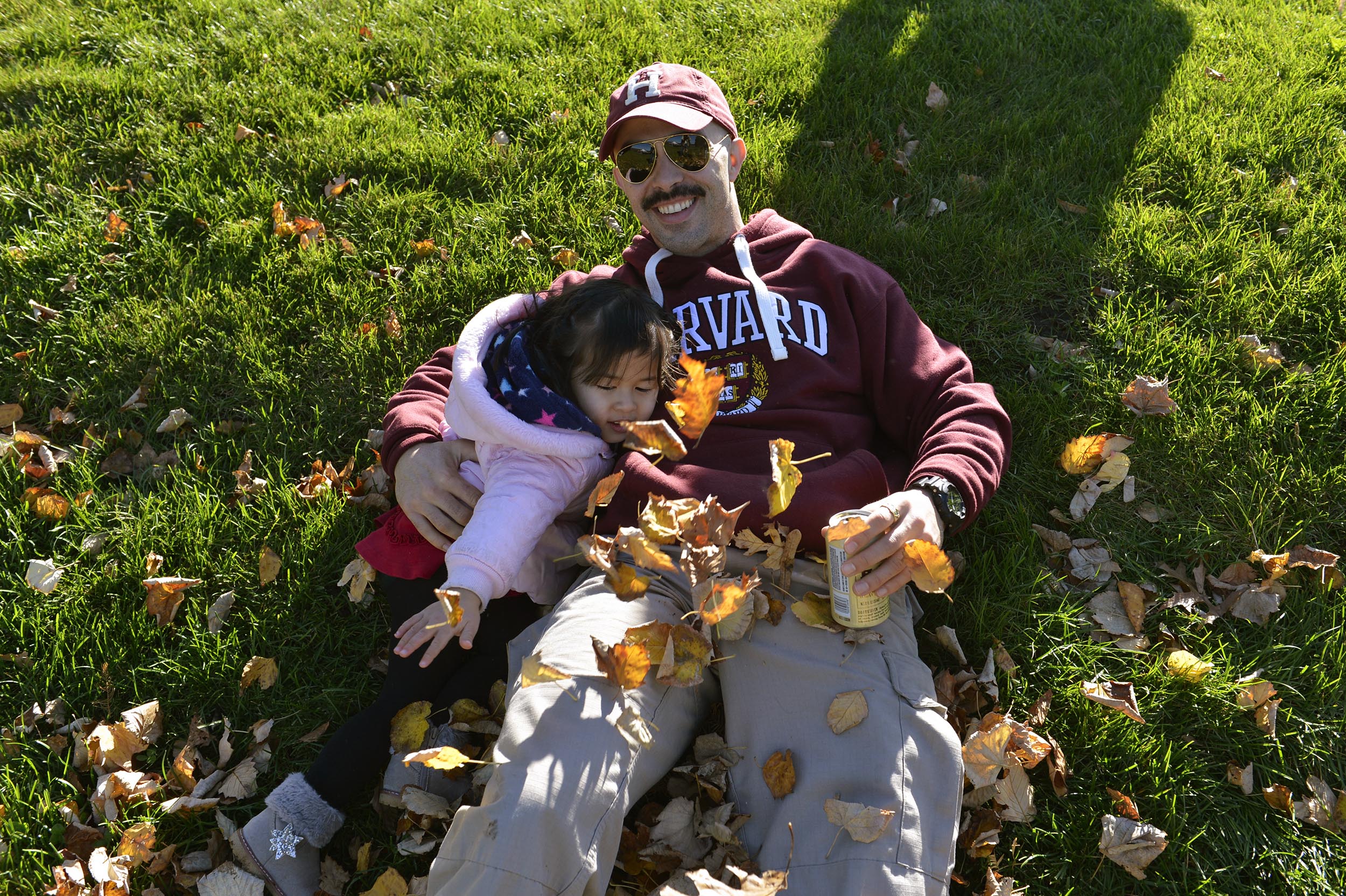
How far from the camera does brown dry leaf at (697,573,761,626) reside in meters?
2.45

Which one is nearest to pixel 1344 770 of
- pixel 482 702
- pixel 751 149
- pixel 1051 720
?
pixel 1051 720

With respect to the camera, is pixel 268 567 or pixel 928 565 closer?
pixel 928 565

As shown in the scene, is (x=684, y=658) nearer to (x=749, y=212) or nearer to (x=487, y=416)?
(x=487, y=416)

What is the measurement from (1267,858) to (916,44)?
4465 millimetres

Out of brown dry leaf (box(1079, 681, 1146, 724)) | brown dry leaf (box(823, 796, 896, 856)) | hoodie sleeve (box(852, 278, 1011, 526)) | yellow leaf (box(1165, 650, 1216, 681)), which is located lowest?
brown dry leaf (box(1079, 681, 1146, 724))

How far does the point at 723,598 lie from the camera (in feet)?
8.09

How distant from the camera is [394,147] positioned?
470 cm

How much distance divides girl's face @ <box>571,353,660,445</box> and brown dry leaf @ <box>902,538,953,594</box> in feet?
3.36

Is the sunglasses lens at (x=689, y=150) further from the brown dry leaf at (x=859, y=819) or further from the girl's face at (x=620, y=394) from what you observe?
the brown dry leaf at (x=859, y=819)

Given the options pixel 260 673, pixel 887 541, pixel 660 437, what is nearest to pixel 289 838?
pixel 260 673

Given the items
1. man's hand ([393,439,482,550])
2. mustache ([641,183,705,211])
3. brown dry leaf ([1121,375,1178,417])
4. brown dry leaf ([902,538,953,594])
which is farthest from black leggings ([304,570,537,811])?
brown dry leaf ([1121,375,1178,417])

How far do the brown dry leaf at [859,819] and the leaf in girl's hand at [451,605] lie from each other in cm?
115

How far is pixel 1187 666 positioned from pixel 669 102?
2675 millimetres

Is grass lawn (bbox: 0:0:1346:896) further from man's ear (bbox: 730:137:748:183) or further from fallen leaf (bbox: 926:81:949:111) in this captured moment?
man's ear (bbox: 730:137:748:183)
